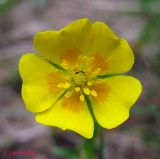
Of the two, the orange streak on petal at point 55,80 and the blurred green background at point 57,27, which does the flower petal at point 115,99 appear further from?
the blurred green background at point 57,27

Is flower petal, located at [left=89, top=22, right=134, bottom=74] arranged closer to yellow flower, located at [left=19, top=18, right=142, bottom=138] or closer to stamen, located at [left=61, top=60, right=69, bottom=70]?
yellow flower, located at [left=19, top=18, right=142, bottom=138]

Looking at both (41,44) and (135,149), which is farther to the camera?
(135,149)

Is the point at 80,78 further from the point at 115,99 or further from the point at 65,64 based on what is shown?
the point at 115,99

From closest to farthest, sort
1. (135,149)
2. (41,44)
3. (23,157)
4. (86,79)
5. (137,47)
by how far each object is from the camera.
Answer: (41,44)
(86,79)
(23,157)
(135,149)
(137,47)

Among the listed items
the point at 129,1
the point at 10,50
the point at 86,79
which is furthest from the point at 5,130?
the point at 129,1

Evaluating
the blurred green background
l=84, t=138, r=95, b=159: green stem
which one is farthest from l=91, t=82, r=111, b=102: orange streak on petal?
the blurred green background

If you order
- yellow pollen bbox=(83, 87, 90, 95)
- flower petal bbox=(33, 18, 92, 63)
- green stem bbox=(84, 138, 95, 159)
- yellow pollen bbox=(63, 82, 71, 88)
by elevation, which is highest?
flower petal bbox=(33, 18, 92, 63)

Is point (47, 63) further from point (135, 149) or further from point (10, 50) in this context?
point (10, 50)
